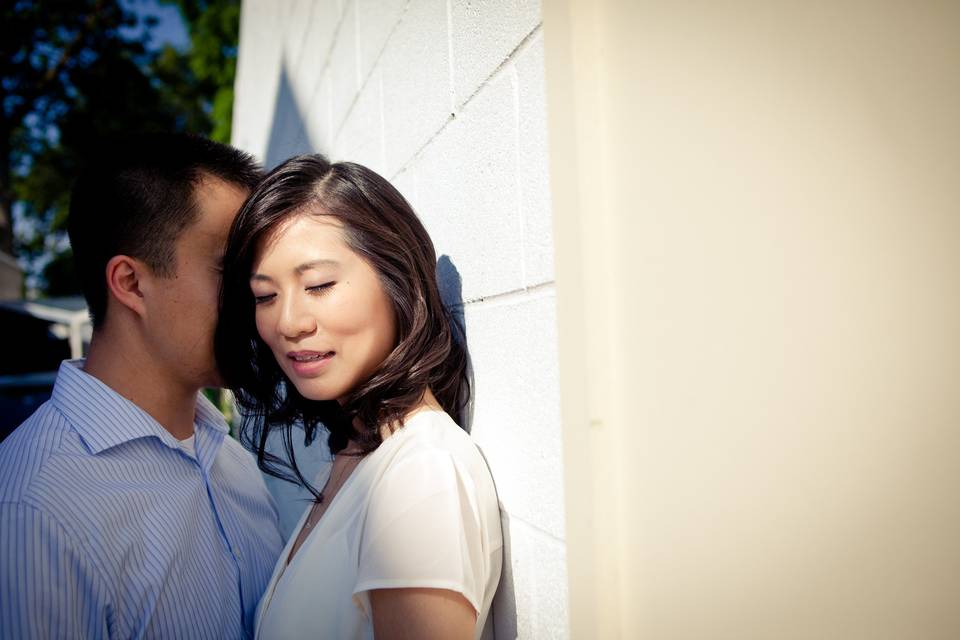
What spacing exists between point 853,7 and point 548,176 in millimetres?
483

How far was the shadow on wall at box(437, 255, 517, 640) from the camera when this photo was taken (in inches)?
53.7

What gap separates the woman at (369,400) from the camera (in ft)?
3.70

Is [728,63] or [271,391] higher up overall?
[728,63]

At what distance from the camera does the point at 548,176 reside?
1046 mm

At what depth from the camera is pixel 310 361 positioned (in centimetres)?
149

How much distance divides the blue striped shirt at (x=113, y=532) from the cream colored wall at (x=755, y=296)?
119cm

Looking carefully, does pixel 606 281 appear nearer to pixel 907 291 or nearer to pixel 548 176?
pixel 548 176

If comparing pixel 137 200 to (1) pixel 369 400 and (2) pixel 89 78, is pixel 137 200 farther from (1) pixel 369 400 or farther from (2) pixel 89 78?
(2) pixel 89 78

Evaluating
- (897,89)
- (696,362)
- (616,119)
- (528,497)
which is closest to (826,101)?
(897,89)

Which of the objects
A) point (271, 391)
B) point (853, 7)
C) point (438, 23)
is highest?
point (438, 23)

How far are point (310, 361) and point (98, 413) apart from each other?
0.66 m

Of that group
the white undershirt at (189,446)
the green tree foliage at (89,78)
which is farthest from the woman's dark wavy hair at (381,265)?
the green tree foliage at (89,78)

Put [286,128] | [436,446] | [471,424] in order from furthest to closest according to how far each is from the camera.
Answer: [286,128], [471,424], [436,446]

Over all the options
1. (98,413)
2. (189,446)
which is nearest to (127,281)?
(98,413)
